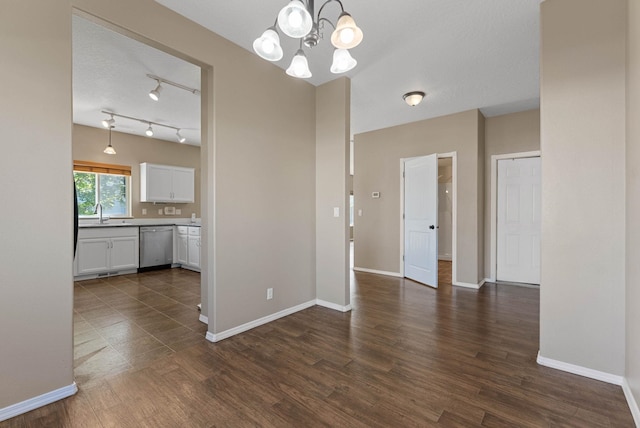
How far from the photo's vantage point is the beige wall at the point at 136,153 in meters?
5.33

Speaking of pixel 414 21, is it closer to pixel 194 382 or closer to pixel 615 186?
pixel 615 186

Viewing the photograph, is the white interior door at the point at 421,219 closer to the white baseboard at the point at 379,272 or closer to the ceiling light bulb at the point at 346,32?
the white baseboard at the point at 379,272

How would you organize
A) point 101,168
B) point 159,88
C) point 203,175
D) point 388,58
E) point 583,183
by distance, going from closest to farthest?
point 583,183, point 203,175, point 388,58, point 159,88, point 101,168

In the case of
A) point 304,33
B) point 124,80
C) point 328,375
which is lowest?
point 328,375

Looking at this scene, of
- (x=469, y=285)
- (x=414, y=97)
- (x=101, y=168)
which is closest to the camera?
(x=414, y=97)

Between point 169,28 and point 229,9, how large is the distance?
1.65 feet

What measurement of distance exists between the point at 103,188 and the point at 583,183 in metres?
7.18

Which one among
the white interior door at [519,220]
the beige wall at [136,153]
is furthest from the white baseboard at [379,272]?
the beige wall at [136,153]

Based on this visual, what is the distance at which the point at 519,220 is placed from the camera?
4.60 m

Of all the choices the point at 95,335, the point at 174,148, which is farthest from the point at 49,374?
the point at 174,148

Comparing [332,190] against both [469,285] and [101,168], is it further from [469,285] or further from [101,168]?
[101,168]

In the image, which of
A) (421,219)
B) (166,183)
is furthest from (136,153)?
(421,219)

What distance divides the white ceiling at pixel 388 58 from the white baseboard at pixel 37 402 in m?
2.82

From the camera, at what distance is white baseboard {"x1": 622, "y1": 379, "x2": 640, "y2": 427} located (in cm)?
158
